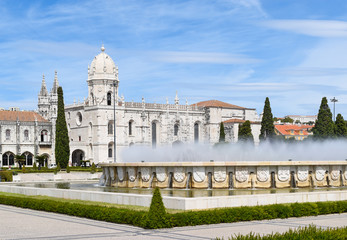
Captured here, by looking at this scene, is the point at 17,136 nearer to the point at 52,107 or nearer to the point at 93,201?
the point at 52,107

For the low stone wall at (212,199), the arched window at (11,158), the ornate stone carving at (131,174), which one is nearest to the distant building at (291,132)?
the arched window at (11,158)

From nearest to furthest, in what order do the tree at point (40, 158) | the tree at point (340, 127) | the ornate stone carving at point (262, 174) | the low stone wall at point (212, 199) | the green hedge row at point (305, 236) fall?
the green hedge row at point (305, 236), the low stone wall at point (212, 199), the ornate stone carving at point (262, 174), the tree at point (340, 127), the tree at point (40, 158)

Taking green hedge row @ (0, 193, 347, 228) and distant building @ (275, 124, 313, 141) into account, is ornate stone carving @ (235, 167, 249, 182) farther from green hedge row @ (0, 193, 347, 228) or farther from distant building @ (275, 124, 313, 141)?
distant building @ (275, 124, 313, 141)

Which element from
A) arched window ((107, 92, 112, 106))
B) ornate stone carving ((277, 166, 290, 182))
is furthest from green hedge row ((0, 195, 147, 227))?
arched window ((107, 92, 112, 106))

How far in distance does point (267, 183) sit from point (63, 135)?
42005mm

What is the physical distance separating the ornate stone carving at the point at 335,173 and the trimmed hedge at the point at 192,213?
703cm

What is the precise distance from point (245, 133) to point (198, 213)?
61.9 metres

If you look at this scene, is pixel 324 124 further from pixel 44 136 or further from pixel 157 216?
pixel 157 216

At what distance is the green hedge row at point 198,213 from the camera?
516 inches

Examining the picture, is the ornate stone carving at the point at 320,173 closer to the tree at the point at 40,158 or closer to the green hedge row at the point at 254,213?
the green hedge row at the point at 254,213

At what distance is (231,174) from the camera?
21.3 m

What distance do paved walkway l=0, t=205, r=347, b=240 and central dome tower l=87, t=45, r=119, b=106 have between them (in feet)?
182

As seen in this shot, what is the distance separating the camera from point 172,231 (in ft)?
41.4

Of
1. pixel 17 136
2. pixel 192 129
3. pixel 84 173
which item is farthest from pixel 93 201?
pixel 192 129
